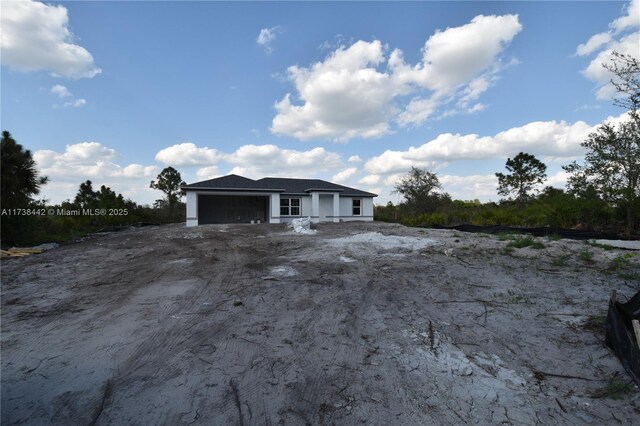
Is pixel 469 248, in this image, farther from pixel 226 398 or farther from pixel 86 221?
pixel 86 221

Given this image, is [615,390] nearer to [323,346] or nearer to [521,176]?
[323,346]

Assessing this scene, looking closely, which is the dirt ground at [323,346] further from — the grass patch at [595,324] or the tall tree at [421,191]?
the tall tree at [421,191]

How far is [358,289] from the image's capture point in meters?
5.71

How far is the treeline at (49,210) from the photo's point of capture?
12.3m

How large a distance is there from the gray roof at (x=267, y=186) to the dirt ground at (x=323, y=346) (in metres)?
14.2

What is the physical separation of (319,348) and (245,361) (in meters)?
0.90

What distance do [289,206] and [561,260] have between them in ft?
64.3

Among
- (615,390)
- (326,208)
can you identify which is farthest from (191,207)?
(615,390)

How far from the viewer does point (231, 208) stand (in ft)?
83.5

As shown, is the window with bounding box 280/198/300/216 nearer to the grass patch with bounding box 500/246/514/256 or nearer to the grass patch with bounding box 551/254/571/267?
the grass patch with bounding box 500/246/514/256

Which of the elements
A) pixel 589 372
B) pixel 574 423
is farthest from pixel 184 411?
pixel 589 372

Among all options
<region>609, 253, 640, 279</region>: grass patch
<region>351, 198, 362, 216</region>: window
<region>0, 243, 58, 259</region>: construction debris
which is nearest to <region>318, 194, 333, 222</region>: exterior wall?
<region>351, 198, 362, 216</region>: window

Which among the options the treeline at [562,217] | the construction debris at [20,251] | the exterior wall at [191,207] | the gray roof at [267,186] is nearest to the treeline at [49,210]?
the construction debris at [20,251]

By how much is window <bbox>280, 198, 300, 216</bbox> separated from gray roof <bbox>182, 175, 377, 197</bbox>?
2.36 ft
